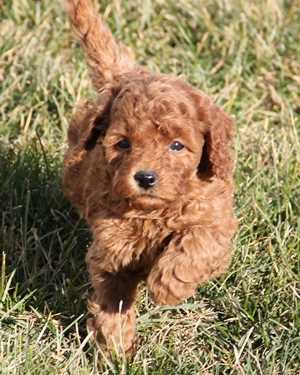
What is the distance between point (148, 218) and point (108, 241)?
24cm

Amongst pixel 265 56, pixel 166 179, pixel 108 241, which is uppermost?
pixel 166 179

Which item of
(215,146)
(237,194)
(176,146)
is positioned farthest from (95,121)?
(237,194)

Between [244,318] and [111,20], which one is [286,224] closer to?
[244,318]

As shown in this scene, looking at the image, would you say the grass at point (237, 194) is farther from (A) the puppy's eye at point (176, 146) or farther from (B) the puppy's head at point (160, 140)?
(A) the puppy's eye at point (176, 146)

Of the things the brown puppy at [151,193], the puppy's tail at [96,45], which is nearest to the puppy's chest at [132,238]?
the brown puppy at [151,193]

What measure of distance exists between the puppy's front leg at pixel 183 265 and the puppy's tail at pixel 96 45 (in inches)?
52.9

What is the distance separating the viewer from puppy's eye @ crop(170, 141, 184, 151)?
5152 mm

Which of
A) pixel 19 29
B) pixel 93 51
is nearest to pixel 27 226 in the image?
pixel 93 51

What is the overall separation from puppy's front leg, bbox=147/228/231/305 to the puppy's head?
0.25 meters

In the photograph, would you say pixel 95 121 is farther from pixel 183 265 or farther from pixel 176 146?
pixel 183 265

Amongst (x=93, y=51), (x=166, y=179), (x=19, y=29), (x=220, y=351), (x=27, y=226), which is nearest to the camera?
(x=166, y=179)

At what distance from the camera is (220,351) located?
5867 mm

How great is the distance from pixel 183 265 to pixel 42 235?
68.7 inches

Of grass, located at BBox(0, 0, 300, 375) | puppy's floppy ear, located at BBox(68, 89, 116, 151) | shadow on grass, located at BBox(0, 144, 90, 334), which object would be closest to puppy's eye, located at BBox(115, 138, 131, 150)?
puppy's floppy ear, located at BBox(68, 89, 116, 151)
